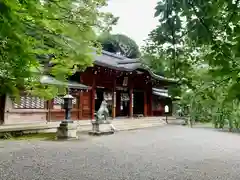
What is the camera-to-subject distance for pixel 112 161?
6824 millimetres

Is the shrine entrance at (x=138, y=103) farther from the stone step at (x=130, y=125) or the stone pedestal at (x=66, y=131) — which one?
the stone pedestal at (x=66, y=131)

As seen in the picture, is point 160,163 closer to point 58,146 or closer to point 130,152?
point 130,152

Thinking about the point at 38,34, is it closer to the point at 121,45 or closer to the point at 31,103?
the point at 31,103

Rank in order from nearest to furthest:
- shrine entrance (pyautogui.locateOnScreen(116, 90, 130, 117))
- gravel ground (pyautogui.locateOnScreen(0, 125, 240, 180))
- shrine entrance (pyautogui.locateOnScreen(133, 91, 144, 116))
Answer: gravel ground (pyautogui.locateOnScreen(0, 125, 240, 180))
shrine entrance (pyautogui.locateOnScreen(116, 90, 130, 117))
shrine entrance (pyautogui.locateOnScreen(133, 91, 144, 116))

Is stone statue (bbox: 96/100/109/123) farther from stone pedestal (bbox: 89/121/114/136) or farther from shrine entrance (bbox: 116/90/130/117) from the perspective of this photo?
shrine entrance (bbox: 116/90/130/117)

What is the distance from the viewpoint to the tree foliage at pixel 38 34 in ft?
6.69

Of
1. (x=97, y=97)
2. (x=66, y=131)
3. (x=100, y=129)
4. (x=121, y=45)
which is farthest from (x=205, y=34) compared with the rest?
(x=121, y=45)

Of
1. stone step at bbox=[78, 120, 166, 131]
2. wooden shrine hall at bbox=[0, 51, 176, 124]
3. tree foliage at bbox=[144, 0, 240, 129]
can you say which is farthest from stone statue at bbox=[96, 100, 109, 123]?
tree foliage at bbox=[144, 0, 240, 129]

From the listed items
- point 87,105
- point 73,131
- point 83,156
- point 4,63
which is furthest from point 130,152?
point 87,105

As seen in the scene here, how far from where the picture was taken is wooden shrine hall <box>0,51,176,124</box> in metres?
12.4

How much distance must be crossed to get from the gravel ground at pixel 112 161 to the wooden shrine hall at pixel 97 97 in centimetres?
189

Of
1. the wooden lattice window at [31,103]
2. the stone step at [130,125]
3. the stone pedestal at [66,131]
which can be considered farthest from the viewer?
the stone step at [130,125]

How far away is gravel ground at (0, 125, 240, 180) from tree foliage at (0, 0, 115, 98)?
197 cm

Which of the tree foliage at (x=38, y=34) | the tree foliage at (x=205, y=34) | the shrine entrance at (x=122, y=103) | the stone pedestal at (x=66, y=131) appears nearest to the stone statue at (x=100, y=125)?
the stone pedestal at (x=66, y=131)
